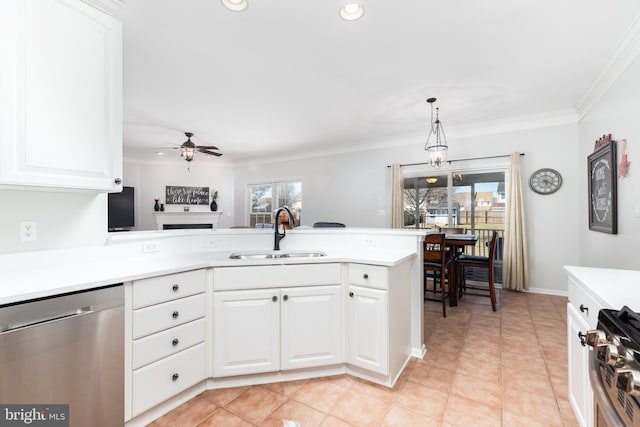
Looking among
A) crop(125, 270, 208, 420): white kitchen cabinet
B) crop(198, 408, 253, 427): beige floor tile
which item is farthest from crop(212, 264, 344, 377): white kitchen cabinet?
crop(198, 408, 253, 427): beige floor tile

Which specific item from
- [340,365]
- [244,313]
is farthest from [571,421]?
[244,313]

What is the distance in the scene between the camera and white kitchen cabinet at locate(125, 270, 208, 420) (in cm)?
150

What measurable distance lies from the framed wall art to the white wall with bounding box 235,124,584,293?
2.17 ft

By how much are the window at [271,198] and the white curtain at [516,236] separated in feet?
13.5

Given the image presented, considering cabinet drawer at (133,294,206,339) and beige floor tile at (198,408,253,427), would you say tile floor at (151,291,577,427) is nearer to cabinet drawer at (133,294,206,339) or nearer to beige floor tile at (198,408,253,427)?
beige floor tile at (198,408,253,427)

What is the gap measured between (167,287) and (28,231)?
33.0 inches

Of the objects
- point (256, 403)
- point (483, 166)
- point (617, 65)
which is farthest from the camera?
point (483, 166)

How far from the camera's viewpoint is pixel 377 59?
→ 2705 millimetres

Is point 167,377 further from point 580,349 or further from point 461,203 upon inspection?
point 461,203

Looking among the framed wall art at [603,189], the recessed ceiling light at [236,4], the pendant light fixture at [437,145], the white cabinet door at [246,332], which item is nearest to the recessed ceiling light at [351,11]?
the recessed ceiling light at [236,4]

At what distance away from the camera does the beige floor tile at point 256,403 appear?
166 cm

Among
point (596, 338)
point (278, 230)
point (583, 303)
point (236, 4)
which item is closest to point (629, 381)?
point (596, 338)

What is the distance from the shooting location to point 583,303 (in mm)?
1322


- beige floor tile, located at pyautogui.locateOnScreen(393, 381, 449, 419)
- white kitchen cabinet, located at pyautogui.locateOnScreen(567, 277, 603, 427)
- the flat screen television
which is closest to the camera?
white kitchen cabinet, located at pyautogui.locateOnScreen(567, 277, 603, 427)
